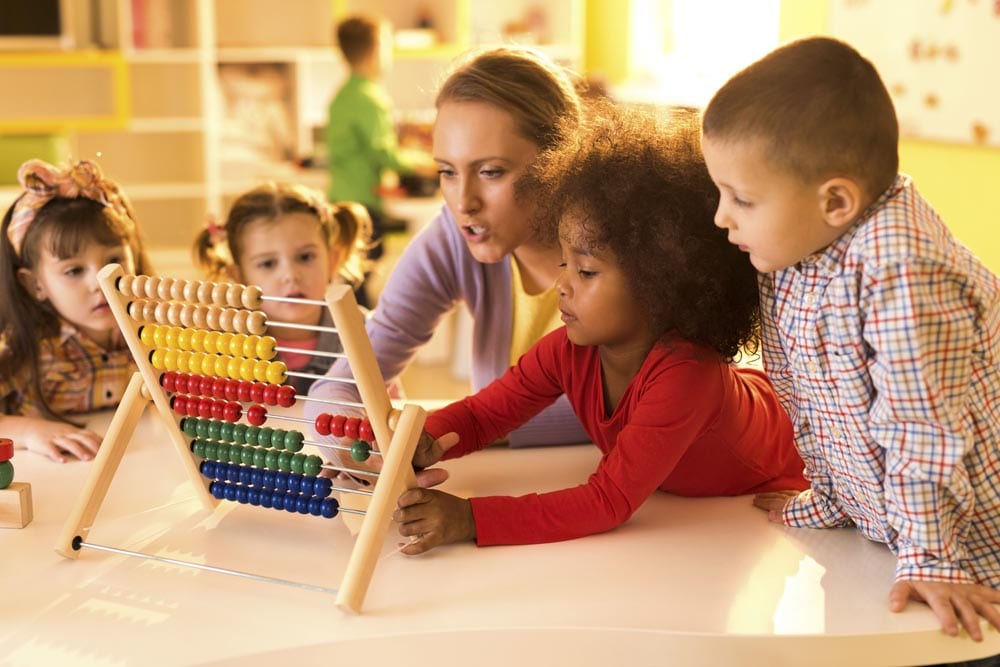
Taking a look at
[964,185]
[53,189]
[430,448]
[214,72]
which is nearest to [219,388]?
[430,448]

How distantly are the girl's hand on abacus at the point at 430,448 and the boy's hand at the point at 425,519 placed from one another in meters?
0.13

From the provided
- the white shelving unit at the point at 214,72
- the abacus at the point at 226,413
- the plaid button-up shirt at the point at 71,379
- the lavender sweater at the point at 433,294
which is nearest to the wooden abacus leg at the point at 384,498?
the abacus at the point at 226,413

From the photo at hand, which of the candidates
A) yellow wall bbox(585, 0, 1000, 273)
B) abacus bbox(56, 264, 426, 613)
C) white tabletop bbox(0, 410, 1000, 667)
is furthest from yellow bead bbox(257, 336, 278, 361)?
yellow wall bbox(585, 0, 1000, 273)

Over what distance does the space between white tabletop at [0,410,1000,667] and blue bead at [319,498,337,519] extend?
0.14ft

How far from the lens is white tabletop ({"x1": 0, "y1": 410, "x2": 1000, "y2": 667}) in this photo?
3.82ft

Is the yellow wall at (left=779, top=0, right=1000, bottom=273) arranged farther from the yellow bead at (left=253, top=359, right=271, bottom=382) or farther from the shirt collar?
the yellow bead at (left=253, top=359, right=271, bottom=382)

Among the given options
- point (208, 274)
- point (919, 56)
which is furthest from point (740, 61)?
point (208, 274)

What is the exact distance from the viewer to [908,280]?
1.19 m

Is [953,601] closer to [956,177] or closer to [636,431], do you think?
[636,431]

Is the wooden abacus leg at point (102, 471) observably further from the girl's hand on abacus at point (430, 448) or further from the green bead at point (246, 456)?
the girl's hand on abacus at point (430, 448)

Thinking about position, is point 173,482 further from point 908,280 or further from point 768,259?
point 908,280

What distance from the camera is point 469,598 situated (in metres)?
1.25

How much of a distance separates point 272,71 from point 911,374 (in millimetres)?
4788

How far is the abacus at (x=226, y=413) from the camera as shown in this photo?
1295 millimetres
